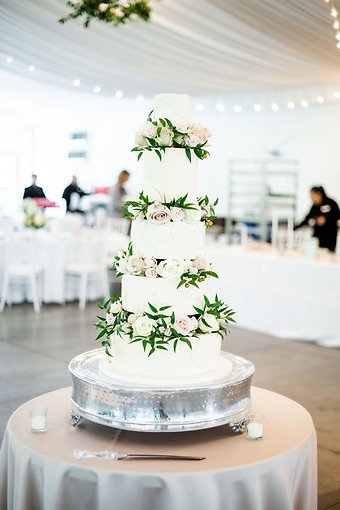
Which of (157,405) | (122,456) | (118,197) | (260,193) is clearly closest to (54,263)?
(118,197)

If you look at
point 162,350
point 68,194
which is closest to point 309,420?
point 162,350

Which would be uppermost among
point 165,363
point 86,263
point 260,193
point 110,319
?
point 260,193

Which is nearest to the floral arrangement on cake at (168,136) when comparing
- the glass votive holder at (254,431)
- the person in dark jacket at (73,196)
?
the glass votive holder at (254,431)

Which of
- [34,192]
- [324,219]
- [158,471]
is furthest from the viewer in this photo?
[34,192]

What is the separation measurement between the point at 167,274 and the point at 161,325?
180 mm

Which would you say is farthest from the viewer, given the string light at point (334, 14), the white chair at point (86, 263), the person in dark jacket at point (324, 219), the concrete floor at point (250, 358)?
the white chair at point (86, 263)

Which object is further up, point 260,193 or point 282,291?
point 260,193

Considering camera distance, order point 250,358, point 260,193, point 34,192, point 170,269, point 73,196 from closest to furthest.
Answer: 1. point 170,269
2. point 250,358
3. point 34,192
4. point 73,196
5. point 260,193

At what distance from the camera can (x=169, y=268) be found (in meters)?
2.44

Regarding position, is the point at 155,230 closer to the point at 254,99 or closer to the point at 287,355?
the point at 287,355

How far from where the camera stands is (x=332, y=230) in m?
7.83

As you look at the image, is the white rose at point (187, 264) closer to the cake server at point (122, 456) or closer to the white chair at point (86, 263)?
the cake server at point (122, 456)

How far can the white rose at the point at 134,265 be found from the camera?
2.49 metres

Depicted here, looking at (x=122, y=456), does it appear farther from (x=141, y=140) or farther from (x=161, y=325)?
(x=141, y=140)
